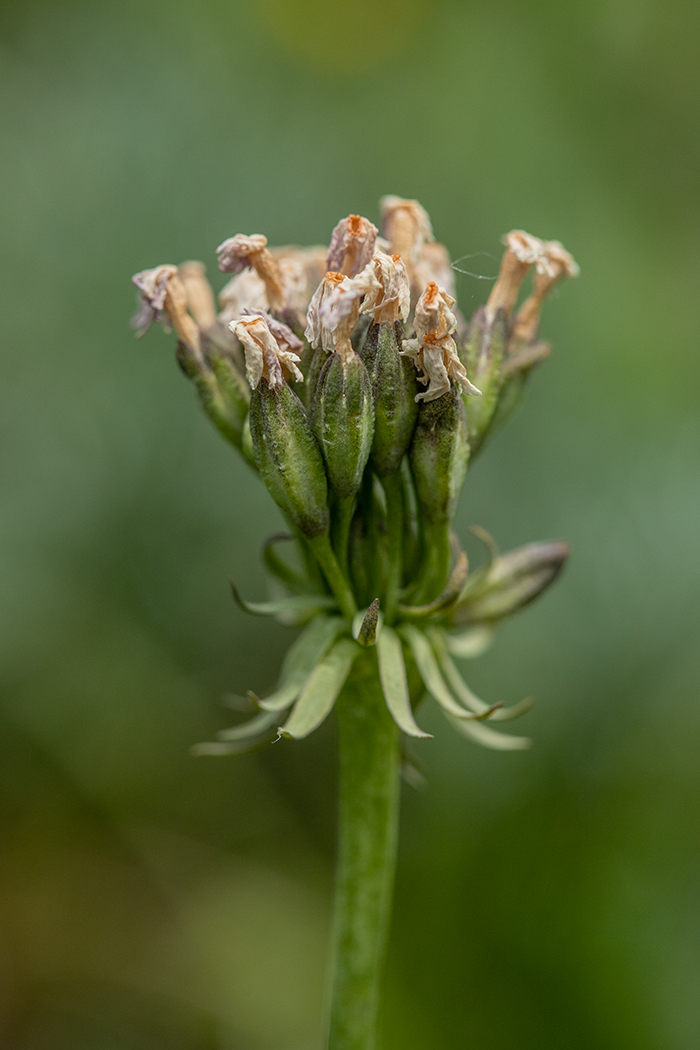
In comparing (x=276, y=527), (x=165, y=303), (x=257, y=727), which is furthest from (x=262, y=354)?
(x=276, y=527)

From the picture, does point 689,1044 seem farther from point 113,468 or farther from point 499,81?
point 499,81

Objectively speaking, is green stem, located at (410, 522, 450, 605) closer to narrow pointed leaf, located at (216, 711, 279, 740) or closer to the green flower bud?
the green flower bud

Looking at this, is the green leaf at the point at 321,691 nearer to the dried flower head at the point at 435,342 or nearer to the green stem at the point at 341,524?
the green stem at the point at 341,524

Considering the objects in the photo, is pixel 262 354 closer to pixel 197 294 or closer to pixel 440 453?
pixel 440 453

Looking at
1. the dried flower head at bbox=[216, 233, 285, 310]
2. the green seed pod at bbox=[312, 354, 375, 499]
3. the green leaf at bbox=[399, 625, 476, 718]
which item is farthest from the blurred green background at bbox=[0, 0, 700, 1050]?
the green leaf at bbox=[399, 625, 476, 718]

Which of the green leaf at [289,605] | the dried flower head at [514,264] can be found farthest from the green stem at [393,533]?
the dried flower head at [514,264]

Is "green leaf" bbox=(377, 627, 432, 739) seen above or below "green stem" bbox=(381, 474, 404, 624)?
below

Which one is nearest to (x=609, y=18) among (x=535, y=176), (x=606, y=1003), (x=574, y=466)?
(x=535, y=176)
